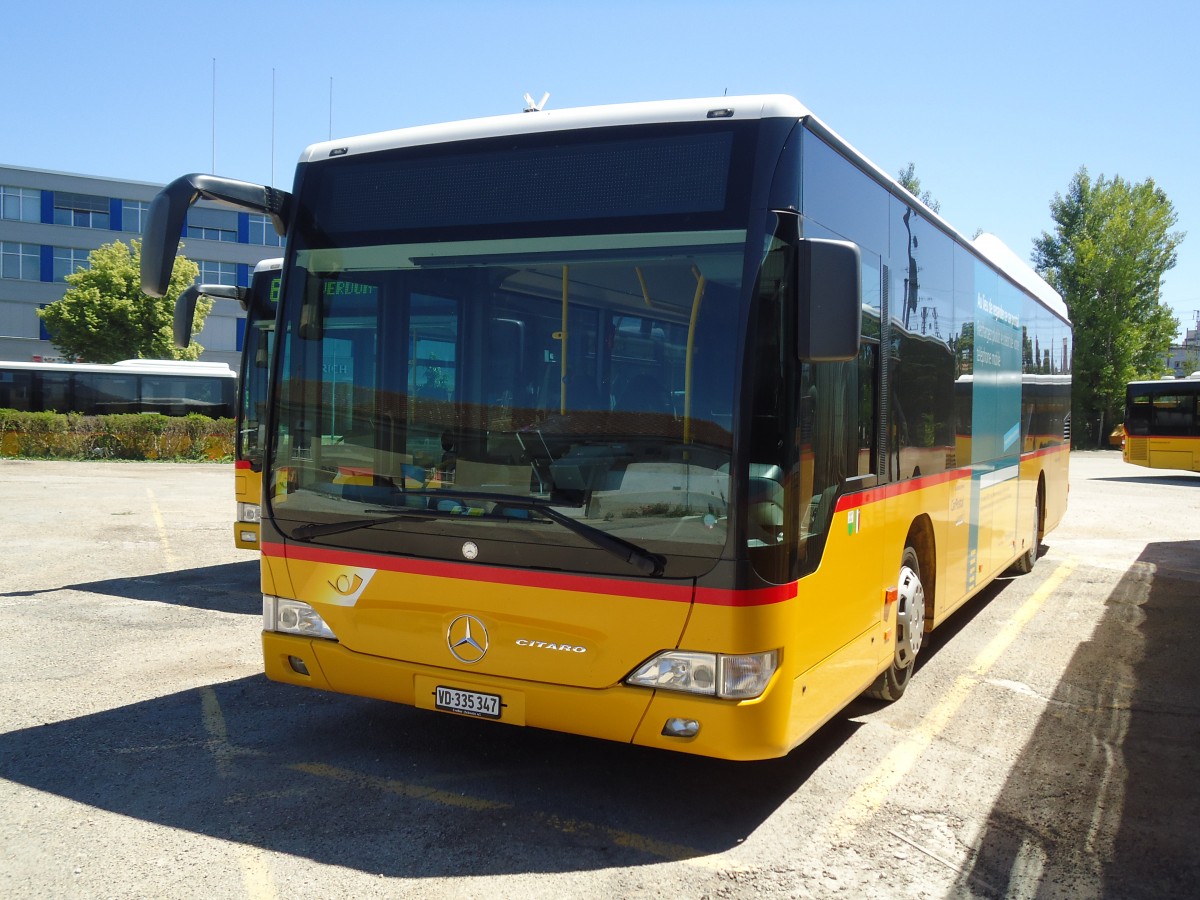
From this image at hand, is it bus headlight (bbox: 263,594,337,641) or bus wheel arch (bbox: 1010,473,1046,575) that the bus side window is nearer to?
→ bus headlight (bbox: 263,594,337,641)

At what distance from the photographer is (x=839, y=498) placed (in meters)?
4.93

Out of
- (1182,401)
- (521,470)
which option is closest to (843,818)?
(521,470)

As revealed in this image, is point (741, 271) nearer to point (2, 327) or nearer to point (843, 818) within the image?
point (843, 818)

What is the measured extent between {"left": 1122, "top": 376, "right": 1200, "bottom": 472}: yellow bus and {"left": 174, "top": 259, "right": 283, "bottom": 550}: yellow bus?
80.1 feet

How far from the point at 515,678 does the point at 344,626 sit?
0.93 m

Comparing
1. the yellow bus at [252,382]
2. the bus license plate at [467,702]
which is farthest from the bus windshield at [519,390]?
the yellow bus at [252,382]

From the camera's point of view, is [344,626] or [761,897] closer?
[761,897]

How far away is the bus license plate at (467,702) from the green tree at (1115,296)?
2026 inches

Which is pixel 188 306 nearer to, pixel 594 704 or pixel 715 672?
pixel 594 704

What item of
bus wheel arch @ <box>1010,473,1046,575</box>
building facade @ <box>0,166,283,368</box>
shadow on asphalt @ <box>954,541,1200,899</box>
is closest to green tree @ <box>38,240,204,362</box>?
building facade @ <box>0,166,283,368</box>

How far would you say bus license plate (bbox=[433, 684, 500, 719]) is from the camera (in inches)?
182

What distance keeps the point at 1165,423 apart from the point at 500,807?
93.4 feet

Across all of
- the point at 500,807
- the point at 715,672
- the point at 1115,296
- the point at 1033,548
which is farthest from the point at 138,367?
the point at 1115,296

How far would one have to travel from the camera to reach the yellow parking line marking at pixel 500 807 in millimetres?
4309
